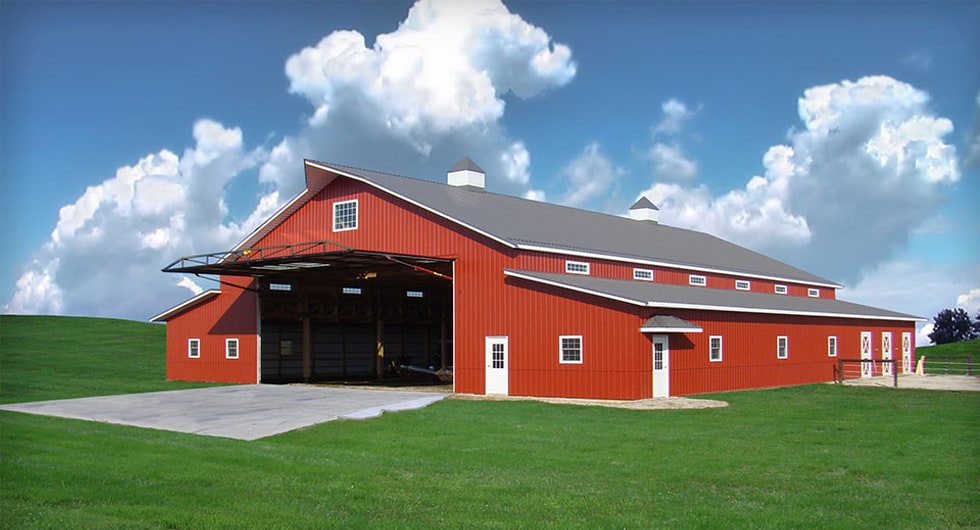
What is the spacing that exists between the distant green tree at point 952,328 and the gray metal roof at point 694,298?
44076 mm

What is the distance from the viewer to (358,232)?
35.3m

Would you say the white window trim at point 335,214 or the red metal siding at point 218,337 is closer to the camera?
the white window trim at point 335,214

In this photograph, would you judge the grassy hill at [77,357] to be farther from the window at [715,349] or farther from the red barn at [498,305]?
the window at [715,349]

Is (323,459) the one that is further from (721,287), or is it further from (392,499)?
(721,287)

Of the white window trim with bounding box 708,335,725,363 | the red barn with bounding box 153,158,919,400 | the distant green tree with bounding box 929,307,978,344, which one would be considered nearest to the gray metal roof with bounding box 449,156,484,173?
the red barn with bounding box 153,158,919,400

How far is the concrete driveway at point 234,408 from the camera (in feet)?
74.0

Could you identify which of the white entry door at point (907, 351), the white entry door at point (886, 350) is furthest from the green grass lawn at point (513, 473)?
the white entry door at point (907, 351)

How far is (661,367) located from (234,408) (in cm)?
1290

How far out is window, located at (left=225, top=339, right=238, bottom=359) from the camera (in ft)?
130

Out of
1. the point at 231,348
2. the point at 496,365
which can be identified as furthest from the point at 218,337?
the point at 496,365

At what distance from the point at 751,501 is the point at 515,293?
18.2 m

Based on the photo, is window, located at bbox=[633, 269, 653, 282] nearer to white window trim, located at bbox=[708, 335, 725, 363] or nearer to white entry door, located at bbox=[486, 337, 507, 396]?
white window trim, located at bbox=[708, 335, 725, 363]

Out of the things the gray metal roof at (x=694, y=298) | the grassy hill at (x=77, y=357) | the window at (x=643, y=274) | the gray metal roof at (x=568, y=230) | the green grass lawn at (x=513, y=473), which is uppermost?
the gray metal roof at (x=568, y=230)

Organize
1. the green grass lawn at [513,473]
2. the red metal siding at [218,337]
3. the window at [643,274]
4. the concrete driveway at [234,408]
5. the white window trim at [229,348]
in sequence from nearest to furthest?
1. the green grass lawn at [513,473]
2. the concrete driveway at [234,408]
3. the window at [643,274]
4. the red metal siding at [218,337]
5. the white window trim at [229,348]
